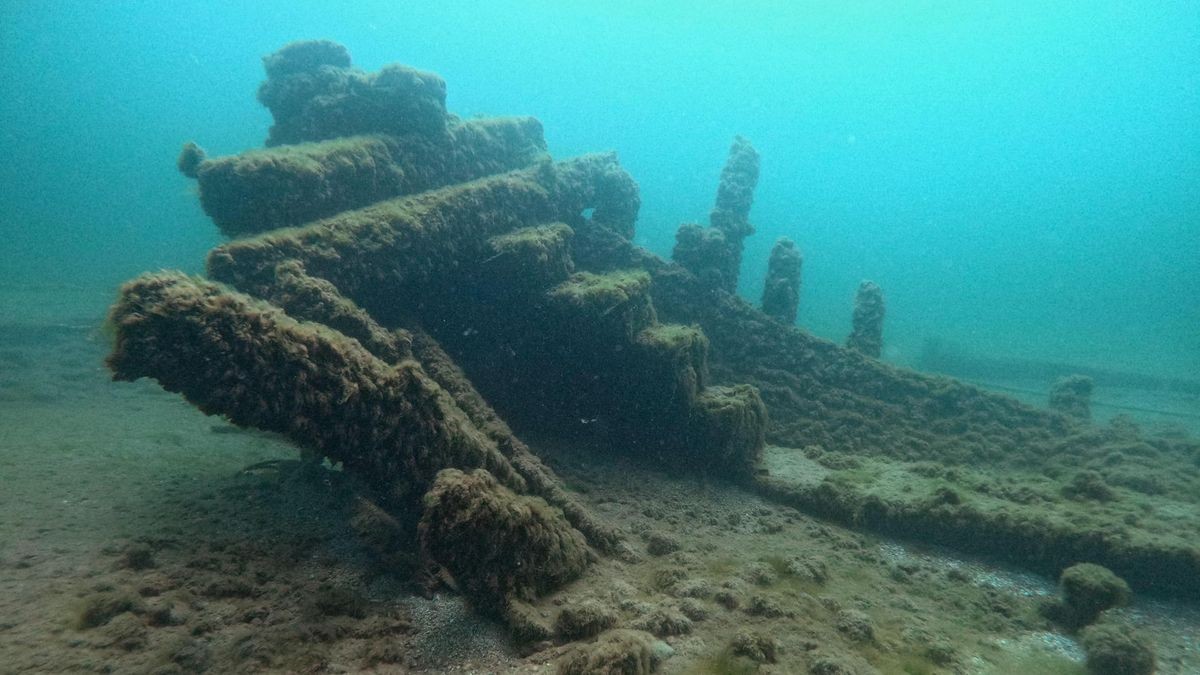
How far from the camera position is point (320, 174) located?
978cm

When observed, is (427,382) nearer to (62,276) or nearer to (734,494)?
(734,494)

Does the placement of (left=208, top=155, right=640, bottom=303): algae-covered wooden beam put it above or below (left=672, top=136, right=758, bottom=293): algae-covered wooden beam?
below

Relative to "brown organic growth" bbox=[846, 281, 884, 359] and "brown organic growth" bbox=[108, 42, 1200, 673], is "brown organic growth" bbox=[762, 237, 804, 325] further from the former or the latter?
"brown organic growth" bbox=[846, 281, 884, 359]

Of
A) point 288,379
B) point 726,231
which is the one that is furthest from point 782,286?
point 288,379

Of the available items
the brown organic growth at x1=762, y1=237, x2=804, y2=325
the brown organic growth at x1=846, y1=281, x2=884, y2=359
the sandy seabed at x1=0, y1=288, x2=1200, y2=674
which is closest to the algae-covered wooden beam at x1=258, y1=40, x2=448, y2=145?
the sandy seabed at x1=0, y1=288, x2=1200, y2=674

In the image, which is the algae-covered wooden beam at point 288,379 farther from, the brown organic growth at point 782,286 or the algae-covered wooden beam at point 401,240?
the brown organic growth at point 782,286

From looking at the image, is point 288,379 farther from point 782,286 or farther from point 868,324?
point 868,324

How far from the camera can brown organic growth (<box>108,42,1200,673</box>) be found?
5.23m

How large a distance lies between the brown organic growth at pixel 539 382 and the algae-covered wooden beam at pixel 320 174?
0.18 ft

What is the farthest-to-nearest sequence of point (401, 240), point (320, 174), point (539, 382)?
point (539, 382) → point (320, 174) → point (401, 240)

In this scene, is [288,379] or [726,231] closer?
[288,379]

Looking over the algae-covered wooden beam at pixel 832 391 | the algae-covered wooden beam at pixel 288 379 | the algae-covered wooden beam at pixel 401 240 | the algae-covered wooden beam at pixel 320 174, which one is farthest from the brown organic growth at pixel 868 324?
the algae-covered wooden beam at pixel 288 379

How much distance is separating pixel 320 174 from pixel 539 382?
5430 millimetres

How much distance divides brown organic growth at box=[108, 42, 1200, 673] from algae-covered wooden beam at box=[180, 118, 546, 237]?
0.05 metres
